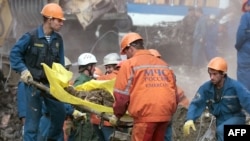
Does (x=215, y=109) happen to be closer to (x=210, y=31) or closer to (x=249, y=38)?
(x=249, y=38)

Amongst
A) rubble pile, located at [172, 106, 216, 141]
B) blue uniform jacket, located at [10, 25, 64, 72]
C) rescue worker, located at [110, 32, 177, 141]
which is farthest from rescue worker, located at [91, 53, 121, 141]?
rescue worker, located at [110, 32, 177, 141]

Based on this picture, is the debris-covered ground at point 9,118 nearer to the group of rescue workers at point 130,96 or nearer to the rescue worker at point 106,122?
the group of rescue workers at point 130,96

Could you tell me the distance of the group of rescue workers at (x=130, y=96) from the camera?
6668mm

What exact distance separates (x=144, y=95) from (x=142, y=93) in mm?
29

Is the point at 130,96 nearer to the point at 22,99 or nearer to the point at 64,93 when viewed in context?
the point at 64,93

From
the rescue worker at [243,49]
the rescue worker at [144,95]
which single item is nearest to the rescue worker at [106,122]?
the rescue worker at [144,95]

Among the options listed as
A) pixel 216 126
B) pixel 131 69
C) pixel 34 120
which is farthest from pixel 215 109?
pixel 34 120

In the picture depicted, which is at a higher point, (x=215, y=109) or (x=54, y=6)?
(x=54, y=6)

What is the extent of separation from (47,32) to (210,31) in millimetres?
5749

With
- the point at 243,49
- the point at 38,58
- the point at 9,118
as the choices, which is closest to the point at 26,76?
the point at 38,58

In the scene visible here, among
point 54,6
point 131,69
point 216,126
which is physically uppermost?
point 54,6

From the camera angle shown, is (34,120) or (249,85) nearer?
(34,120)

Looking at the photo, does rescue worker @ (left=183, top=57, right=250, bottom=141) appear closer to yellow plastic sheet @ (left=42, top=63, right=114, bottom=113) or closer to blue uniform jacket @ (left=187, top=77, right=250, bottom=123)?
blue uniform jacket @ (left=187, top=77, right=250, bottom=123)

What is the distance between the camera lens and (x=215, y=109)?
787 cm
